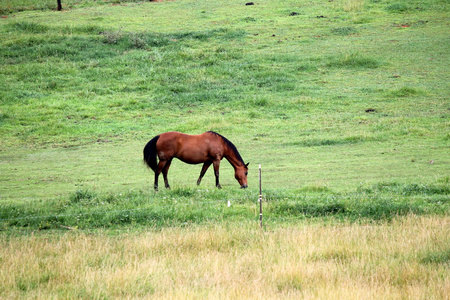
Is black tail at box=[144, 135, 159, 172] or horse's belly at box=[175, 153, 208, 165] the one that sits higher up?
black tail at box=[144, 135, 159, 172]

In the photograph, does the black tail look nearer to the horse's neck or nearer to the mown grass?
the mown grass

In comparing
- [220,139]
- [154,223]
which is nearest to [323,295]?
[154,223]

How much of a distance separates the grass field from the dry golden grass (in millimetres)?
42

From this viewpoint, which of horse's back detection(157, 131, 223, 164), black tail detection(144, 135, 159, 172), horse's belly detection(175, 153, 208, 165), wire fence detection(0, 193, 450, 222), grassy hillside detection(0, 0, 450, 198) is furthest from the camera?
grassy hillside detection(0, 0, 450, 198)

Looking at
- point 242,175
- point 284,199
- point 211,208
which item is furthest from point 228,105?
point 211,208

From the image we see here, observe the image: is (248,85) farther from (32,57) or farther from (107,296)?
(107,296)

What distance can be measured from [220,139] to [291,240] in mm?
6373

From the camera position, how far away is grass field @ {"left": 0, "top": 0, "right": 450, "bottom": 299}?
307 inches

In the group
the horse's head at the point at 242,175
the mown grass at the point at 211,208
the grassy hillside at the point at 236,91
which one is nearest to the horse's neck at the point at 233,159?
the horse's head at the point at 242,175

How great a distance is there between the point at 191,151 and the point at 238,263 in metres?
7.15

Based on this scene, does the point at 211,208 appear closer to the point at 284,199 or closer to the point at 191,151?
the point at 284,199

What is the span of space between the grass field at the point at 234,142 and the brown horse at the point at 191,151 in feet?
2.70

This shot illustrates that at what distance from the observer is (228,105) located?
92.0 ft

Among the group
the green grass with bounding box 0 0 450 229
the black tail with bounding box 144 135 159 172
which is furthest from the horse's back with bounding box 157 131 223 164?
the green grass with bounding box 0 0 450 229
